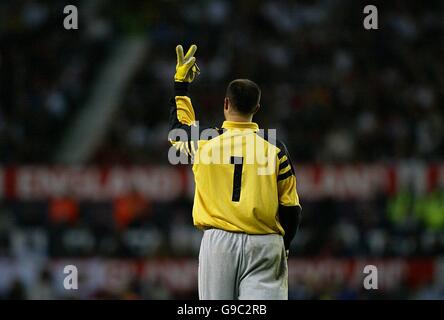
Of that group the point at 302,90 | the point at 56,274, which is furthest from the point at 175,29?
the point at 56,274

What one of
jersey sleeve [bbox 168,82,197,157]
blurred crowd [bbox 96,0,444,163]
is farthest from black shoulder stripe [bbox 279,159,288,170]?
blurred crowd [bbox 96,0,444,163]

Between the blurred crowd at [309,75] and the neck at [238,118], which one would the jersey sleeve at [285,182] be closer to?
the neck at [238,118]

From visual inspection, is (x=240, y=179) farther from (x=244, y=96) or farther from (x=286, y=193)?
(x=244, y=96)

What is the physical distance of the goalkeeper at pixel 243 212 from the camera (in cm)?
631

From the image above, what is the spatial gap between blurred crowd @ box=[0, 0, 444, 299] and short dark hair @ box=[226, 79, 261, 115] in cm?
747

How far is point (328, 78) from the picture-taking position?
1911 centimetres

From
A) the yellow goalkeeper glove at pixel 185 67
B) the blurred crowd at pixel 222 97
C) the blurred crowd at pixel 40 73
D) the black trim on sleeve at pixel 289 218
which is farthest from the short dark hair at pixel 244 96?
the blurred crowd at pixel 40 73

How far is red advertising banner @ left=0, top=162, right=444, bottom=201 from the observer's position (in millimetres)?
16031

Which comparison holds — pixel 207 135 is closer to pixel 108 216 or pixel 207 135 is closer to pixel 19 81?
pixel 108 216

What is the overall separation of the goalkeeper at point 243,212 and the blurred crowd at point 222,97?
738cm

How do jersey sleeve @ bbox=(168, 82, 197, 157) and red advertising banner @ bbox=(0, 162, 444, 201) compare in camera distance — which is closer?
jersey sleeve @ bbox=(168, 82, 197, 157)

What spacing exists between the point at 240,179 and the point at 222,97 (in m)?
11.9

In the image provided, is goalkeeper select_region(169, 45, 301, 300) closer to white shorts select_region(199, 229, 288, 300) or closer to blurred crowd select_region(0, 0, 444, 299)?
white shorts select_region(199, 229, 288, 300)

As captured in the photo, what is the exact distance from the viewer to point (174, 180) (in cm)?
1617
